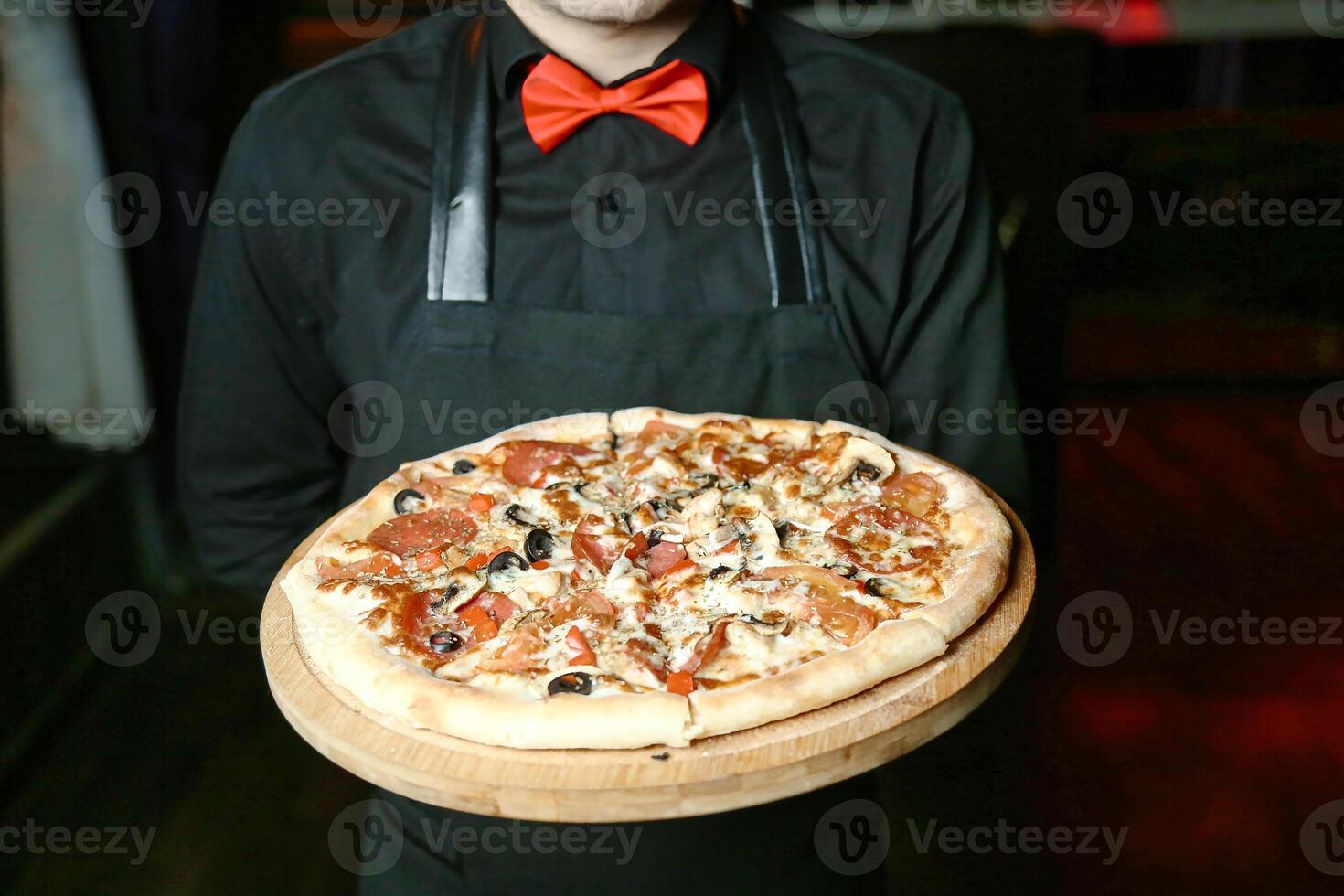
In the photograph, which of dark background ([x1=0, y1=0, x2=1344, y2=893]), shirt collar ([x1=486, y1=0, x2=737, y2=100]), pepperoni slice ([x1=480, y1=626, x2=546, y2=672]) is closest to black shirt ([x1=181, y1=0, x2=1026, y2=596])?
shirt collar ([x1=486, y1=0, x2=737, y2=100])

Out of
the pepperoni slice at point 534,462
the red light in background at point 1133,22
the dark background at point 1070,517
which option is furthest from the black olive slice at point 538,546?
the red light in background at point 1133,22

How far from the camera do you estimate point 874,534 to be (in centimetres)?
208

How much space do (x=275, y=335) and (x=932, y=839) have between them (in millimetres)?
2647

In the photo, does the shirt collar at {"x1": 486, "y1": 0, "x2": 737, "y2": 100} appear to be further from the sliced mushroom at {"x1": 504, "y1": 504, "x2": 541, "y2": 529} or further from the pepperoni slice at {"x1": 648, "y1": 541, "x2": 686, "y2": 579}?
the pepperoni slice at {"x1": 648, "y1": 541, "x2": 686, "y2": 579}

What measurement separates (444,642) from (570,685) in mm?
271

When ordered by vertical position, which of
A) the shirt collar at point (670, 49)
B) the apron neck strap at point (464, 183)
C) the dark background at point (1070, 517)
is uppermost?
the shirt collar at point (670, 49)

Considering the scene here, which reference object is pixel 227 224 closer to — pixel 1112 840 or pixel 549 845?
pixel 549 845

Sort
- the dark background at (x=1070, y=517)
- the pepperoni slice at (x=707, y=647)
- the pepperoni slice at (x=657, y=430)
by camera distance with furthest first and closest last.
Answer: the dark background at (x=1070, y=517) → the pepperoni slice at (x=657, y=430) → the pepperoni slice at (x=707, y=647)

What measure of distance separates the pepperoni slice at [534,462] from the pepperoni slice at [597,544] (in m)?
0.20

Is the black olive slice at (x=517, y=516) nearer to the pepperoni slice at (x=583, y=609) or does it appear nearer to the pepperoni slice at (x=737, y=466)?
the pepperoni slice at (x=583, y=609)

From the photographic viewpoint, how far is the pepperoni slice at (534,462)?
2.25 metres

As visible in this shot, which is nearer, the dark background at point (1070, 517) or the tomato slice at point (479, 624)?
the tomato slice at point (479, 624)

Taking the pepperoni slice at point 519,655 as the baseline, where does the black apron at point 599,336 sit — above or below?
above

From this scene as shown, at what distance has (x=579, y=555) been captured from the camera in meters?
2.01
